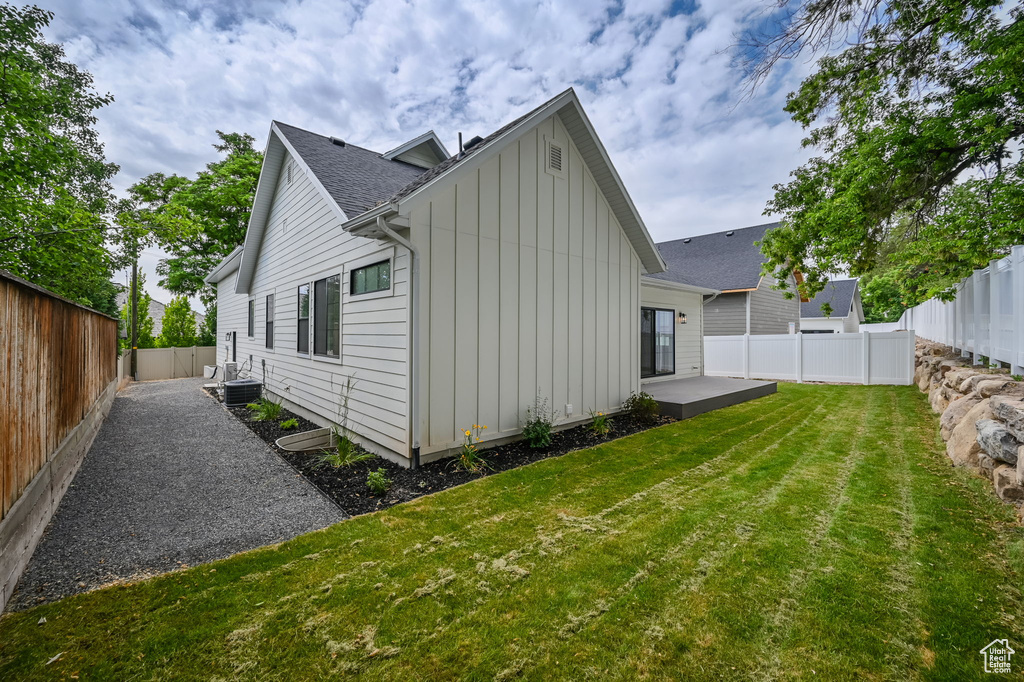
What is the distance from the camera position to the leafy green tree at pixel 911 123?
5.16 meters

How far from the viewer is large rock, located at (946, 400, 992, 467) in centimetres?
451

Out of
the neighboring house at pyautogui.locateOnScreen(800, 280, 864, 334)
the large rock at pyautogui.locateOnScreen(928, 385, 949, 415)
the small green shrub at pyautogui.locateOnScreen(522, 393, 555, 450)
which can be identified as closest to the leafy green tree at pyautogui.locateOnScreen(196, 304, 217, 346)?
the small green shrub at pyautogui.locateOnScreen(522, 393, 555, 450)

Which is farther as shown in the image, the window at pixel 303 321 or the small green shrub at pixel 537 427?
the window at pixel 303 321

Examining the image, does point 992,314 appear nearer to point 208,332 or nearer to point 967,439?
point 967,439

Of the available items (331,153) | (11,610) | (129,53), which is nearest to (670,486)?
(11,610)

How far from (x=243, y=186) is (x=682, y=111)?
18.8 m

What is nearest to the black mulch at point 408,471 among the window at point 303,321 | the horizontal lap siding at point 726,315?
the window at point 303,321

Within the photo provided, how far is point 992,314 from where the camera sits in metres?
6.12

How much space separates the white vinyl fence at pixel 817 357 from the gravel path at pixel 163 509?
44.3 feet

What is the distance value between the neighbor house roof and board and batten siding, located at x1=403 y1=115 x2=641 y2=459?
7.2 inches

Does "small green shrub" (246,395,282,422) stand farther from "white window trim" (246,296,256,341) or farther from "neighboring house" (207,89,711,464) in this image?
"white window trim" (246,296,256,341)

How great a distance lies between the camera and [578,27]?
23.1 feet

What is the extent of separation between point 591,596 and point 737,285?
16063mm

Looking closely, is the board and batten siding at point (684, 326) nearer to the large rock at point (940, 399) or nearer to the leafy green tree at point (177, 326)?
the large rock at point (940, 399)
